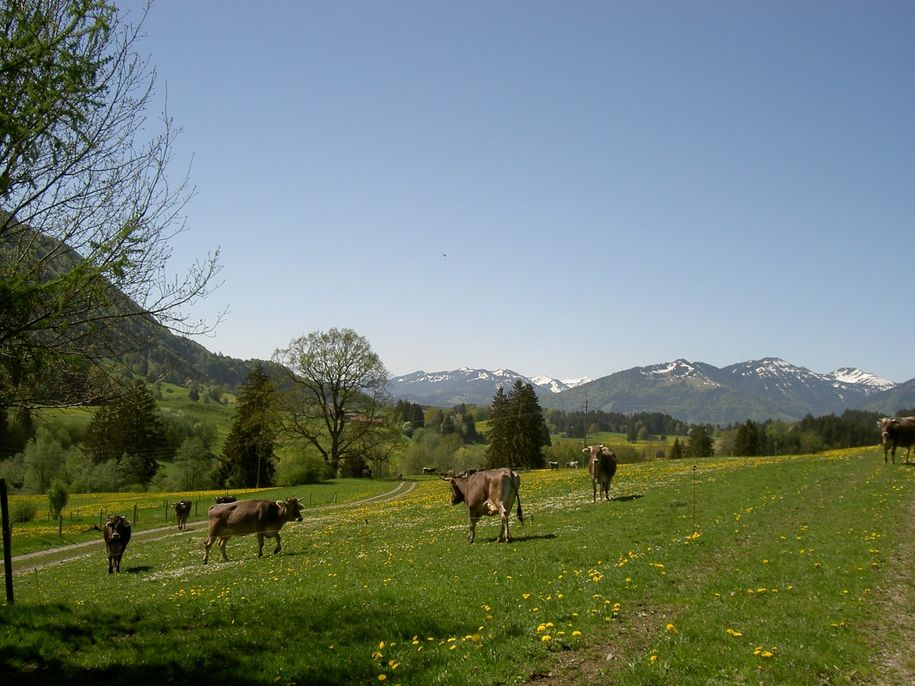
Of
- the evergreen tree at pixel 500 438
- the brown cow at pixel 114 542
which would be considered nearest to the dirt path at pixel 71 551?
the brown cow at pixel 114 542

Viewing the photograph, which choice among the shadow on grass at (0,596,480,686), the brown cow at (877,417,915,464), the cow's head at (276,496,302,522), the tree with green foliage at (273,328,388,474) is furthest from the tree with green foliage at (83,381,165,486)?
the brown cow at (877,417,915,464)

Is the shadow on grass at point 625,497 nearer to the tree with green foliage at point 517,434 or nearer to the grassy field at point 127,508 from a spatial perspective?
the grassy field at point 127,508

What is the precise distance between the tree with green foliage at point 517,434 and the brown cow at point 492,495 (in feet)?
236

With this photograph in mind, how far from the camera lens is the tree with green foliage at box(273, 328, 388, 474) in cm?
7762

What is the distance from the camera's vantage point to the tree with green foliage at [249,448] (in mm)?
80381

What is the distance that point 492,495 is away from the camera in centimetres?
2156

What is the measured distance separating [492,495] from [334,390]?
60349 mm

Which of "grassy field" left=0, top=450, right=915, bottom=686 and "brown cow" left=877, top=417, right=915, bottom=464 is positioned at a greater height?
"brown cow" left=877, top=417, right=915, bottom=464

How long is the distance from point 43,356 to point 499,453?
87413 millimetres

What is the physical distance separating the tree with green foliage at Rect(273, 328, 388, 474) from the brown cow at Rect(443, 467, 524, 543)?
58085 mm

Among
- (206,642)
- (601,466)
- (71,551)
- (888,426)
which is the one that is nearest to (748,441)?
(888,426)

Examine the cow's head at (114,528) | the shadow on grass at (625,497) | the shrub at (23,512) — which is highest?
the cow's head at (114,528)

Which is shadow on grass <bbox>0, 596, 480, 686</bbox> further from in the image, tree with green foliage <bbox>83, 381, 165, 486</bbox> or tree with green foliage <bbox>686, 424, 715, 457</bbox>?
tree with green foliage <bbox>686, 424, 715, 457</bbox>

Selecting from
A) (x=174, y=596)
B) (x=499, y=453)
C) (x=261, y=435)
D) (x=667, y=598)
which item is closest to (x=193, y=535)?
(x=174, y=596)
